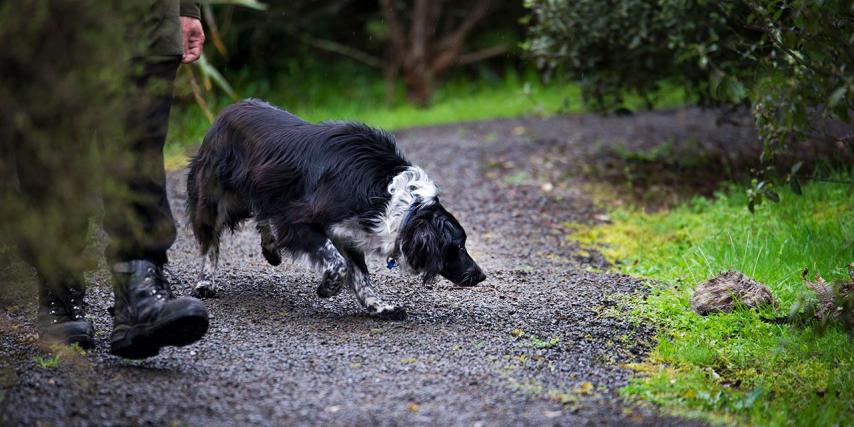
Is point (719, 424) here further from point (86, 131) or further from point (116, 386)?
point (86, 131)

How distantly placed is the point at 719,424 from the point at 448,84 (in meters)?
11.4

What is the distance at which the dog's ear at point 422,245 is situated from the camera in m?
4.46

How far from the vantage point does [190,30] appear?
4.08m

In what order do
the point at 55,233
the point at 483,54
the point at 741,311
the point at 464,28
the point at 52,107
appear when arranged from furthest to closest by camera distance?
the point at 483,54 → the point at 464,28 → the point at 741,311 → the point at 55,233 → the point at 52,107

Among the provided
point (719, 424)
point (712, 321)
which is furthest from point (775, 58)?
point (719, 424)

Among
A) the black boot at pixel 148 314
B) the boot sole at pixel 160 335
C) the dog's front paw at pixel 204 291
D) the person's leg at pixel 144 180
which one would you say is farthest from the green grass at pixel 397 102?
the boot sole at pixel 160 335

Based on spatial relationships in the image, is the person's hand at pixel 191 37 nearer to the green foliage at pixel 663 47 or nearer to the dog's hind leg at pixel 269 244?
the dog's hind leg at pixel 269 244

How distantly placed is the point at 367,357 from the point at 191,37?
1.56 m

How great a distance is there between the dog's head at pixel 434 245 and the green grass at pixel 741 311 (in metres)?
0.89

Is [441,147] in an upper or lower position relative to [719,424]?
lower

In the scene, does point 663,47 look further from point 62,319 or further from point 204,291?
point 62,319

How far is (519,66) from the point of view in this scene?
14711 millimetres

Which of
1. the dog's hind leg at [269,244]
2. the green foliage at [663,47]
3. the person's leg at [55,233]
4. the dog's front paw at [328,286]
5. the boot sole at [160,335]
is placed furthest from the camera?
the green foliage at [663,47]


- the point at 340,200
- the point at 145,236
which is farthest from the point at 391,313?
the point at 145,236
